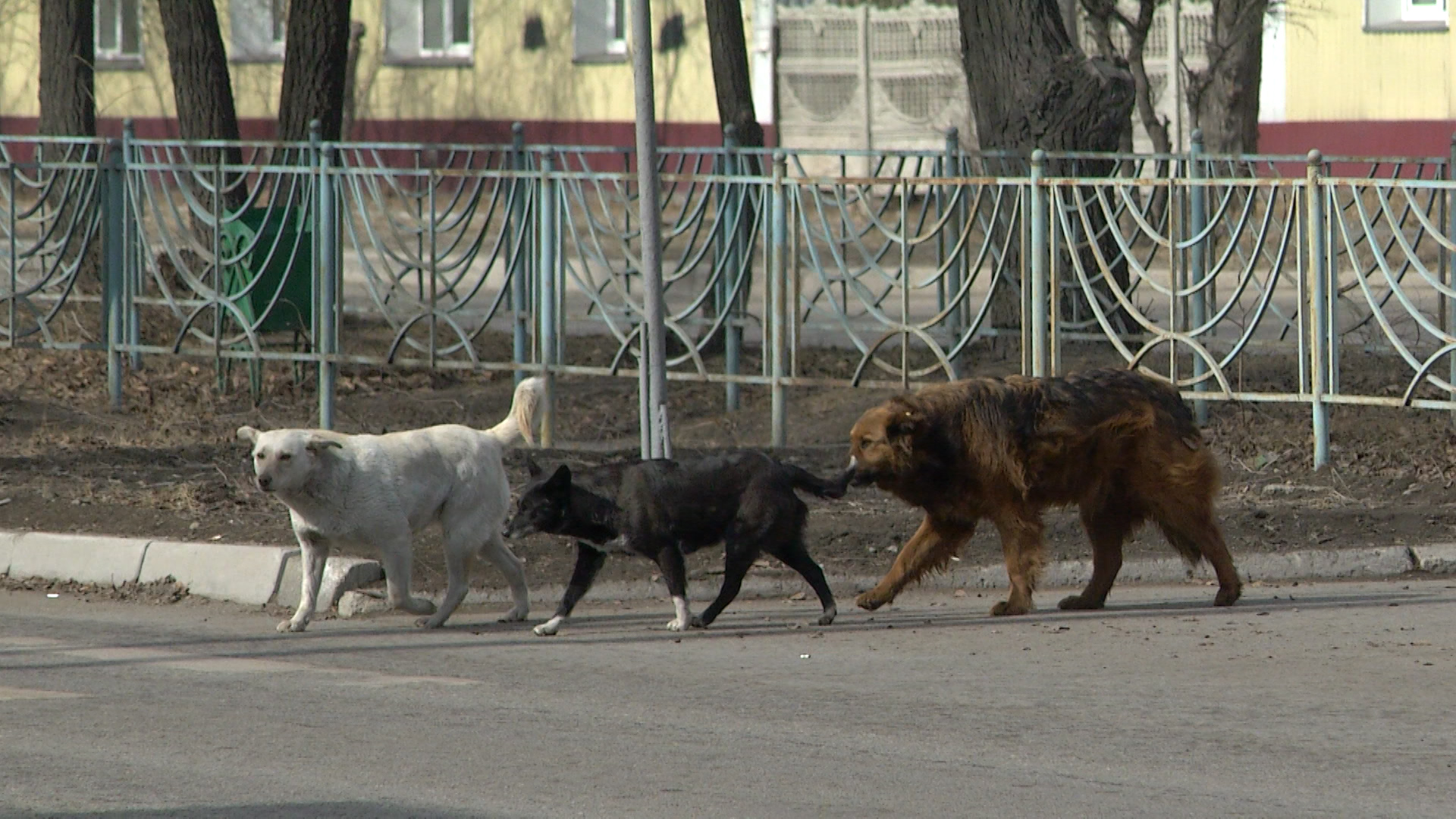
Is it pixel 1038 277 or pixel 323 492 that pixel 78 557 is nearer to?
pixel 323 492

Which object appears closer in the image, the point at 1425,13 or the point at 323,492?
the point at 323,492

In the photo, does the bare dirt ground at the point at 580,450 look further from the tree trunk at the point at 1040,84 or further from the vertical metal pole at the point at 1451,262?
the tree trunk at the point at 1040,84

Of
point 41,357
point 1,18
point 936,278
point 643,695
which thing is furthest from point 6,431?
point 1,18

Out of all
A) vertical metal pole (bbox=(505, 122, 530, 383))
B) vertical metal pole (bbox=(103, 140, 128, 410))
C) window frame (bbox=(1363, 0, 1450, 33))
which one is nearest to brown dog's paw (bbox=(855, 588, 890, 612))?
vertical metal pole (bbox=(505, 122, 530, 383))

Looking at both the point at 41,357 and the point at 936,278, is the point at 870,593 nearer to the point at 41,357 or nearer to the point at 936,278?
the point at 936,278

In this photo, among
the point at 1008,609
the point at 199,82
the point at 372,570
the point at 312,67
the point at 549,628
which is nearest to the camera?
the point at 549,628

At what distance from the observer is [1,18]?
37.3 metres

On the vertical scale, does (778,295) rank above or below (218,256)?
below

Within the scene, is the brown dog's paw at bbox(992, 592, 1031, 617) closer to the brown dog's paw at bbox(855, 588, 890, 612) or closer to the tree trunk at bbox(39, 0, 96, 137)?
the brown dog's paw at bbox(855, 588, 890, 612)

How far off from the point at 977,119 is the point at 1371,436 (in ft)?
13.7

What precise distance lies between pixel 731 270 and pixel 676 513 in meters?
6.24

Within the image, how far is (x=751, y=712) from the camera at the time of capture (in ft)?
22.7

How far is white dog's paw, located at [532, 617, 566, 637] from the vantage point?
847 centimetres

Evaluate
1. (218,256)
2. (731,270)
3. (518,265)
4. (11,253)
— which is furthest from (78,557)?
(11,253)
